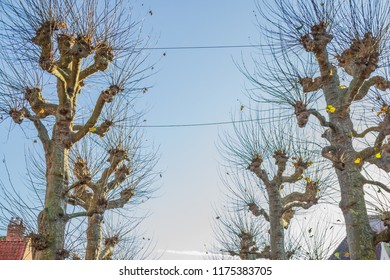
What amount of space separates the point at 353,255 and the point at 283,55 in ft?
10.7

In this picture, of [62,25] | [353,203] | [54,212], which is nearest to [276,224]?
[353,203]

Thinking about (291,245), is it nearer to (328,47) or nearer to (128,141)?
(128,141)

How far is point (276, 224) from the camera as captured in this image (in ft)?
32.2

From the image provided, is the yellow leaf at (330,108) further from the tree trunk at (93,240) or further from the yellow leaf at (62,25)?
the tree trunk at (93,240)

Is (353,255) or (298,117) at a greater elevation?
(298,117)

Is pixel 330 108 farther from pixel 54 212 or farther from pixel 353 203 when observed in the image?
pixel 54 212

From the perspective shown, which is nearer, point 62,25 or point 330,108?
point 330,108

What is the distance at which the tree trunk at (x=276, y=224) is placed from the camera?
9523 millimetres

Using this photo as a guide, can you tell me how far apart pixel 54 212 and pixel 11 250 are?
7.85 m

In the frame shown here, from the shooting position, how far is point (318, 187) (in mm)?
9836

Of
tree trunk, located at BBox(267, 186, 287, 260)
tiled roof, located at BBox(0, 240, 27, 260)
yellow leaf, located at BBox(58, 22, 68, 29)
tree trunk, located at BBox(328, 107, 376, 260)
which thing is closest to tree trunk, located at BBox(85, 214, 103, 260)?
tree trunk, located at BBox(267, 186, 287, 260)

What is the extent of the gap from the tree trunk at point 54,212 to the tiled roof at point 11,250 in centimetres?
710
